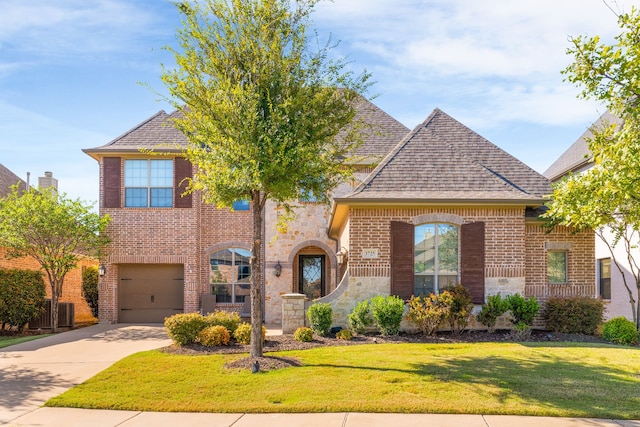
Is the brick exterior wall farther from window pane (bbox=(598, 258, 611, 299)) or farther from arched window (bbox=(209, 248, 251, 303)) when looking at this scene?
window pane (bbox=(598, 258, 611, 299))

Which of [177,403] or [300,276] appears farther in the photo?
[300,276]

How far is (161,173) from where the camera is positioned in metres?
18.5

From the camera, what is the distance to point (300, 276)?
19422 millimetres

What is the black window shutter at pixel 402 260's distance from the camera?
13273 mm

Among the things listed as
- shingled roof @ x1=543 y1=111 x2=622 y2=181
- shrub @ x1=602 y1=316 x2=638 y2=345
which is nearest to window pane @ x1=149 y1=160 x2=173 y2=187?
shrub @ x1=602 y1=316 x2=638 y2=345

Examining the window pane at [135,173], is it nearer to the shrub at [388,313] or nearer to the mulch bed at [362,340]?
the mulch bed at [362,340]

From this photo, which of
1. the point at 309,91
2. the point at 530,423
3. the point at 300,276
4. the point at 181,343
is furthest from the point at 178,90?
the point at 300,276

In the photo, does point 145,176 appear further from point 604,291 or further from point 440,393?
point 604,291

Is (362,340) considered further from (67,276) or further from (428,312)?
(67,276)

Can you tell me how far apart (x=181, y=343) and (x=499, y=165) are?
387 inches

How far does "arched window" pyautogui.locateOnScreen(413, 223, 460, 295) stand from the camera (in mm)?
13477

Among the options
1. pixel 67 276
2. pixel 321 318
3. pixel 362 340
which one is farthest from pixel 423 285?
pixel 67 276

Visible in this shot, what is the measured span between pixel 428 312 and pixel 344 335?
6.69 feet

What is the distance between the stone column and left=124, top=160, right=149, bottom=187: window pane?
780cm
